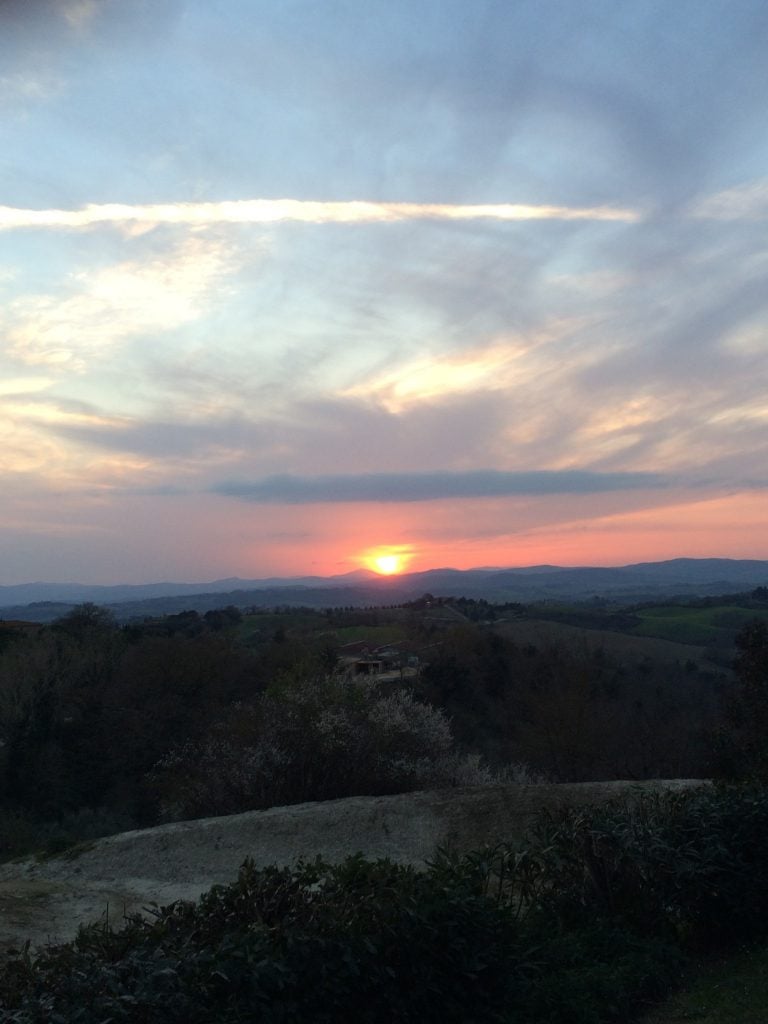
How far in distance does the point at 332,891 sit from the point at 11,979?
193 cm

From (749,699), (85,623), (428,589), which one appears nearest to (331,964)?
(749,699)

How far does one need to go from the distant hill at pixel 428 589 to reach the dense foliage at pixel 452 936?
107992 mm

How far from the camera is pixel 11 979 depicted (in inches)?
176

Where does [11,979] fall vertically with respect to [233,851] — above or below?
above

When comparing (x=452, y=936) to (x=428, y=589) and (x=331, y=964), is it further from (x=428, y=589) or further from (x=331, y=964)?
(x=428, y=589)

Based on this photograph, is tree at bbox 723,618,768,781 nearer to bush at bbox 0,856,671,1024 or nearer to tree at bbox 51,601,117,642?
bush at bbox 0,856,671,1024

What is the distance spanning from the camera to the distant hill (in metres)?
127

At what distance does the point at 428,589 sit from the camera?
504ft

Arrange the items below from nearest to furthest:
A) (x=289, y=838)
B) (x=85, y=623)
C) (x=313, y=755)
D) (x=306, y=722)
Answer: (x=289, y=838)
(x=313, y=755)
(x=306, y=722)
(x=85, y=623)

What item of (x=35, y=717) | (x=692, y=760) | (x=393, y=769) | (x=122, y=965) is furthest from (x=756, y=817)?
(x=35, y=717)

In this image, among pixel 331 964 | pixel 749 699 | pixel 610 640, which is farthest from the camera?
pixel 610 640

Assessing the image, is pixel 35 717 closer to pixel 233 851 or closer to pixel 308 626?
pixel 233 851

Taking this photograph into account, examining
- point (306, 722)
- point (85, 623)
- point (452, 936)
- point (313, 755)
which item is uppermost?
point (85, 623)

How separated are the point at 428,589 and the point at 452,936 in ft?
489
